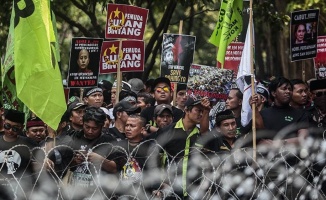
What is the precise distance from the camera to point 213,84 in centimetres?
1231

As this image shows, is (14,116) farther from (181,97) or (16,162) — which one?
(181,97)

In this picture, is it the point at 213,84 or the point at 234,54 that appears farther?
the point at 234,54

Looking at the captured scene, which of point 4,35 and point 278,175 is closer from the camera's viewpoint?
point 278,175

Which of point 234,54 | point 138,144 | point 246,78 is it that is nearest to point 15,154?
point 138,144

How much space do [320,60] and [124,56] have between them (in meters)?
2.76

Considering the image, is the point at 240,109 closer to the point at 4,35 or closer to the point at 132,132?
the point at 132,132

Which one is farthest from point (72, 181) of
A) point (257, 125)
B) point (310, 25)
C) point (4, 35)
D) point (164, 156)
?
point (4, 35)

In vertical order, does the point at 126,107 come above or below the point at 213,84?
below

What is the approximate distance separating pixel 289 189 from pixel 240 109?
2.38m

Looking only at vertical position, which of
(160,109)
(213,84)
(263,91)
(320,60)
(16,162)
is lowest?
(16,162)

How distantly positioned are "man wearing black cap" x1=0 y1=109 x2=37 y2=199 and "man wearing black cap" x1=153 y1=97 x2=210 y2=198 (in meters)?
1.24

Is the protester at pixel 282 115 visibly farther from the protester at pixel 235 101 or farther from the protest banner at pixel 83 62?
the protest banner at pixel 83 62

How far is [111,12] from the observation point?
47.7ft

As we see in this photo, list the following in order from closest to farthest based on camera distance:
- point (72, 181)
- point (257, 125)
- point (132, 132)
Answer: point (72, 181) < point (132, 132) < point (257, 125)
